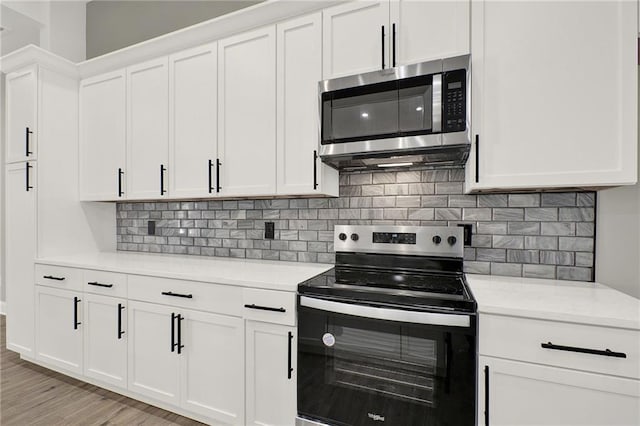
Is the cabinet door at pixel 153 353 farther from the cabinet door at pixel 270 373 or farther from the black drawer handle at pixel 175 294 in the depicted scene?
the cabinet door at pixel 270 373

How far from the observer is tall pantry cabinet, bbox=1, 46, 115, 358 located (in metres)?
2.55

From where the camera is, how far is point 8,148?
108 inches

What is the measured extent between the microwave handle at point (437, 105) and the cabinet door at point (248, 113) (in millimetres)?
948

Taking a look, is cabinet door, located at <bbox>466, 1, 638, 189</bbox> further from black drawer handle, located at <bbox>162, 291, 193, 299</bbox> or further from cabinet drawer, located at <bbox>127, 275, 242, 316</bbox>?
black drawer handle, located at <bbox>162, 291, 193, 299</bbox>

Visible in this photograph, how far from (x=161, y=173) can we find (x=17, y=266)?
1529mm

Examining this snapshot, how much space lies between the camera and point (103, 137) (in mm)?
2674

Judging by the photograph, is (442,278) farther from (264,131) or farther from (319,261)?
(264,131)

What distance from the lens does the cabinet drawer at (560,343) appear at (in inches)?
42.7

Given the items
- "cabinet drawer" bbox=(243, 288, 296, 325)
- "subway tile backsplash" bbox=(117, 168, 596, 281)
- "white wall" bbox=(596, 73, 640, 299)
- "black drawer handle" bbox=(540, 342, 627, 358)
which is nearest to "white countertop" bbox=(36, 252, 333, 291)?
"cabinet drawer" bbox=(243, 288, 296, 325)

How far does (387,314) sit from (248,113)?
4.91 ft

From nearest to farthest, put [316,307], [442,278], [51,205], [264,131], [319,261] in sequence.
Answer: [316,307] < [442,278] < [264,131] < [319,261] < [51,205]

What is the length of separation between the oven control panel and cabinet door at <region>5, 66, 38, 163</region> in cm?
260

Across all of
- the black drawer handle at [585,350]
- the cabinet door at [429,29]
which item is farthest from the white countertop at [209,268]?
the cabinet door at [429,29]

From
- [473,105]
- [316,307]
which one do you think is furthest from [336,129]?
[316,307]
